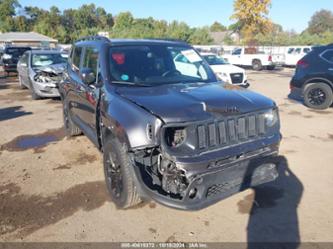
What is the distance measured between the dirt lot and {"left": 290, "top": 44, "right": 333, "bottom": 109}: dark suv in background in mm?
3564

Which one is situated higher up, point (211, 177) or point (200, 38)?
point (200, 38)

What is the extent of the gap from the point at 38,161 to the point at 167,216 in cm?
285

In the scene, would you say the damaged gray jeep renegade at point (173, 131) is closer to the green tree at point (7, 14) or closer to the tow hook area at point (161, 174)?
the tow hook area at point (161, 174)

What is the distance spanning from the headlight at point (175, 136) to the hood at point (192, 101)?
0.12 m

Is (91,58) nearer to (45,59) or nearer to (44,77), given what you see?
(44,77)

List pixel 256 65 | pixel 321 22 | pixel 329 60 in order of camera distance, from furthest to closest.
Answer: pixel 321 22
pixel 256 65
pixel 329 60

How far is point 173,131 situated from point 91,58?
2.39 metres

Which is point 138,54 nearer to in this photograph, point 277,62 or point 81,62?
point 81,62

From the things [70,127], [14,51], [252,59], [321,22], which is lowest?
[70,127]

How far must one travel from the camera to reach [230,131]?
3.25m

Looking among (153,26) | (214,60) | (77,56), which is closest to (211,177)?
(77,56)

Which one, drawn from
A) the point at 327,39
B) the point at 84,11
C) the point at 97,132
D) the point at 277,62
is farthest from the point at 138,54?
the point at 84,11

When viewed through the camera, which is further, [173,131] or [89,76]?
[89,76]

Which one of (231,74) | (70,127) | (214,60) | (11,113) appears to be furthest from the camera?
(214,60)
